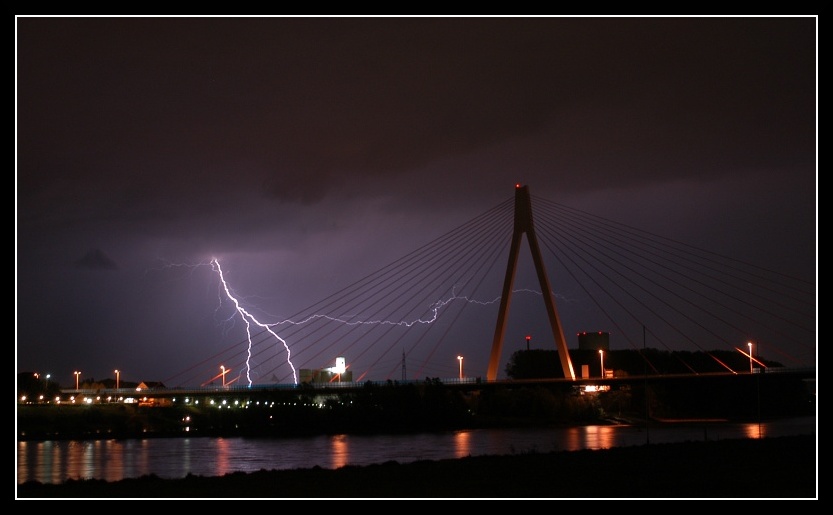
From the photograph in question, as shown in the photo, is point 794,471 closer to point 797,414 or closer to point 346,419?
point 346,419

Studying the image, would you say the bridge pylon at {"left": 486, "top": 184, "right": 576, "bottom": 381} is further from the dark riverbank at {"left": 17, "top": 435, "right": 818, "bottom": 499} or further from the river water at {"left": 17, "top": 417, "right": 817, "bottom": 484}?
the dark riverbank at {"left": 17, "top": 435, "right": 818, "bottom": 499}

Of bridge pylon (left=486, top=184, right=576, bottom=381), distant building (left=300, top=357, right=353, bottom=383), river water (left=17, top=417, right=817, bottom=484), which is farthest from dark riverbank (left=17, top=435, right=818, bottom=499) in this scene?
distant building (left=300, top=357, right=353, bottom=383)

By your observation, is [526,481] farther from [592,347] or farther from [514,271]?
[592,347]

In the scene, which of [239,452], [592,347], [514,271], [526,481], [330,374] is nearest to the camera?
[526,481]

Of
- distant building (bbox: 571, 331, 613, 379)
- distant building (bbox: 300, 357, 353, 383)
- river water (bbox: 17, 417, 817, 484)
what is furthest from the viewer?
distant building (bbox: 571, 331, 613, 379)

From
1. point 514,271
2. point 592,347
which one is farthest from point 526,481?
point 592,347

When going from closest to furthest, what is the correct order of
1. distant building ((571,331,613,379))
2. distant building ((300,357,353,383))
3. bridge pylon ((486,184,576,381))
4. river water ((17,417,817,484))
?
river water ((17,417,817,484))
bridge pylon ((486,184,576,381))
distant building ((300,357,353,383))
distant building ((571,331,613,379))
